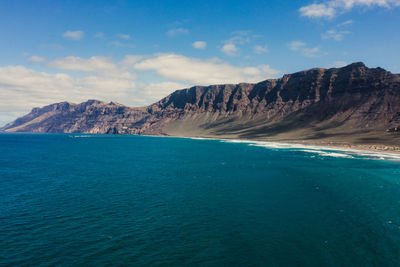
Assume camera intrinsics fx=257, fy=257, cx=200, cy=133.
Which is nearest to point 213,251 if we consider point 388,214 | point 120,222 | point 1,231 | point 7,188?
point 120,222

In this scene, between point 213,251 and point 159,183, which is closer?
point 213,251

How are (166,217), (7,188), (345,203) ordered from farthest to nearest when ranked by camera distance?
(7,188), (345,203), (166,217)

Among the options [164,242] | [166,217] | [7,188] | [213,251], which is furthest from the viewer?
[7,188]

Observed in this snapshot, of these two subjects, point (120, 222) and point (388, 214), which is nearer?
point (120, 222)

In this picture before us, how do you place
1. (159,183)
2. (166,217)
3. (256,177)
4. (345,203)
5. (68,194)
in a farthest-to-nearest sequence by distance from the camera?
(256,177) < (159,183) < (68,194) < (345,203) < (166,217)

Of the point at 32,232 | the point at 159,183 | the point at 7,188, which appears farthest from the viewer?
the point at 159,183

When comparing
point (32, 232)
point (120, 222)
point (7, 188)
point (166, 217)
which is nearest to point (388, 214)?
point (166, 217)

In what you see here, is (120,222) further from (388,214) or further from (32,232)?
(388,214)

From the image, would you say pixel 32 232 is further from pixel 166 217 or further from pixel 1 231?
pixel 166 217
